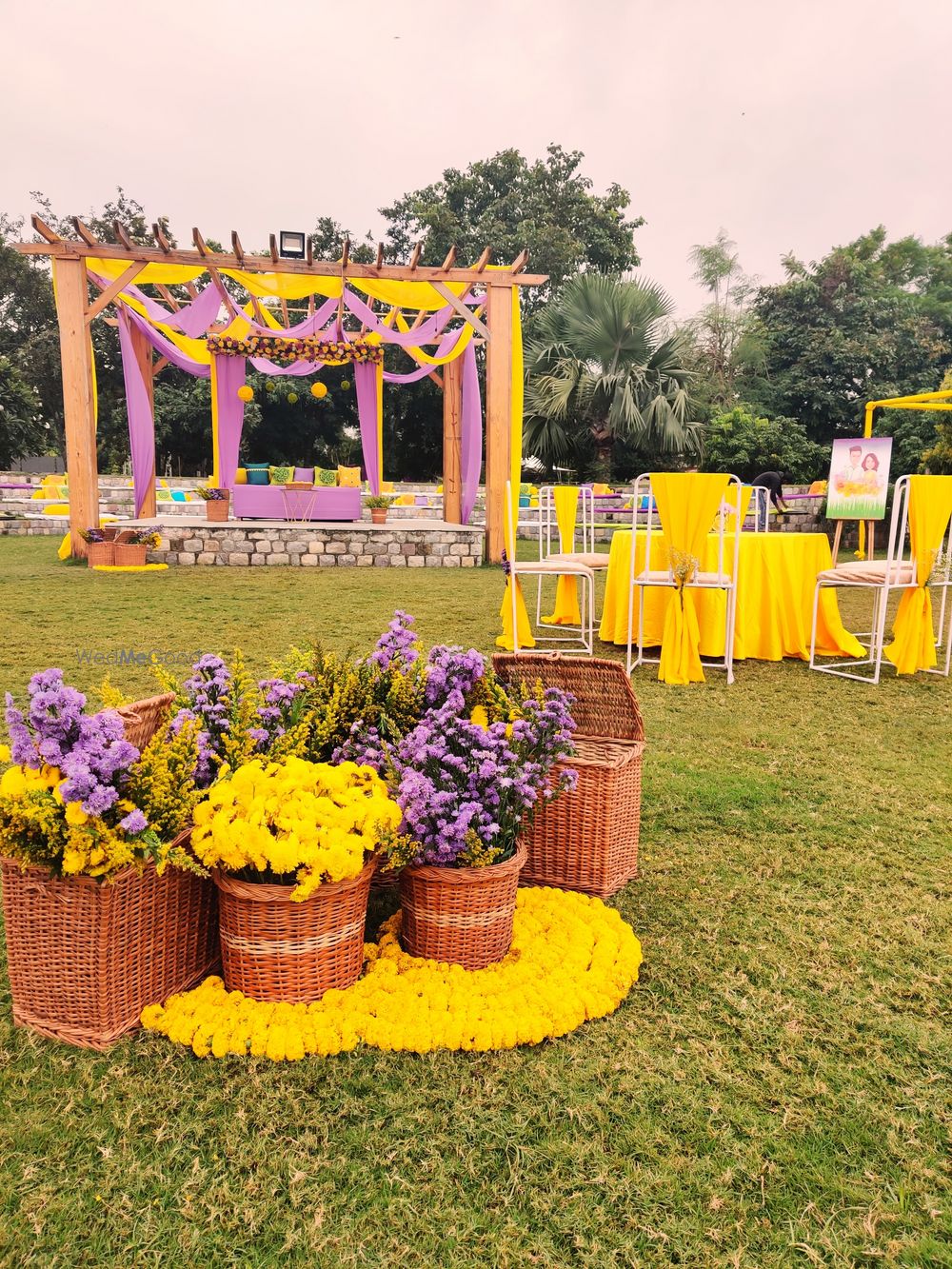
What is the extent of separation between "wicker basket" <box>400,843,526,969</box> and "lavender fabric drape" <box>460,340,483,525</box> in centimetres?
954

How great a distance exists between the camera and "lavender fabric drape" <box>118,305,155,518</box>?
1016 centimetres

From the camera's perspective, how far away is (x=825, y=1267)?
101 centimetres

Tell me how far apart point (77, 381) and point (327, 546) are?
10.3 feet

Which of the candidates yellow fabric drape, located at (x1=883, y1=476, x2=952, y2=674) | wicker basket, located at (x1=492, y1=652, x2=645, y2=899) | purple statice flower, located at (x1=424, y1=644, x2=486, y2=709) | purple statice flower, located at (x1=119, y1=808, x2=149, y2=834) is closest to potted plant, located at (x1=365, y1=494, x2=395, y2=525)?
yellow fabric drape, located at (x1=883, y1=476, x2=952, y2=674)

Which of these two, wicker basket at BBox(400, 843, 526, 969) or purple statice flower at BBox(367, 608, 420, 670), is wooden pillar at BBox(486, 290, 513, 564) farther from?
wicker basket at BBox(400, 843, 526, 969)

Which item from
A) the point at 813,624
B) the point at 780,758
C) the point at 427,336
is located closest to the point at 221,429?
the point at 427,336

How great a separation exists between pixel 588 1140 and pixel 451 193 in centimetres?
2444

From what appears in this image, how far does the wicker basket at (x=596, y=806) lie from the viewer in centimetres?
198

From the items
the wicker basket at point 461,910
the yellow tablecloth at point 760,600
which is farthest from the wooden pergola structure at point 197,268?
the wicker basket at point 461,910

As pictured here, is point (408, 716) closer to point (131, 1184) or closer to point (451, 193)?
point (131, 1184)

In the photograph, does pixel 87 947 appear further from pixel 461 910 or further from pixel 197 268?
pixel 197 268

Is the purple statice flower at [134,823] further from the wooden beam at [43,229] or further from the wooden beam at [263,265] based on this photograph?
the wooden beam at [43,229]

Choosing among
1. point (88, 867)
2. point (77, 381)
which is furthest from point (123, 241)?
point (88, 867)

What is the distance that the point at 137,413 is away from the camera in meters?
10.4
